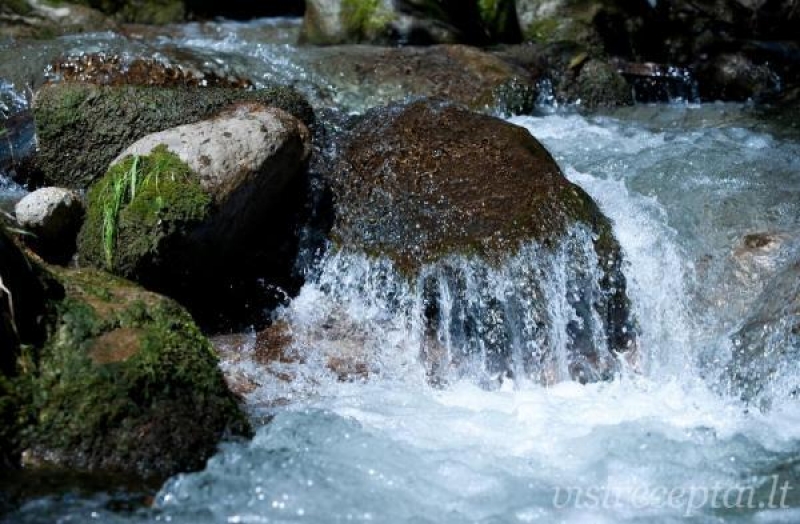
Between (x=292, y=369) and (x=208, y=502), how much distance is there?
1541 millimetres

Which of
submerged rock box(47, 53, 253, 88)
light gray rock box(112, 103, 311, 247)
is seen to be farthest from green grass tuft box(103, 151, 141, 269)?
submerged rock box(47, 53, 253, 88)

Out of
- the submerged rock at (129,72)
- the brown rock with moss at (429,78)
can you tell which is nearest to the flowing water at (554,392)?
the brown rock with moss at (429,78)

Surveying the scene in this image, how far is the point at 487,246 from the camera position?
5.41 m

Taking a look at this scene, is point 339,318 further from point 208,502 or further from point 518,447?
point 208,502

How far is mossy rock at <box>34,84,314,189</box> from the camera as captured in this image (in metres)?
5.89

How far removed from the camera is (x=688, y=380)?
5.11m

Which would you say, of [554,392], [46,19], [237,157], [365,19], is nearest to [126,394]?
[237,157]

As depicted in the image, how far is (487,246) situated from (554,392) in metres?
0.90

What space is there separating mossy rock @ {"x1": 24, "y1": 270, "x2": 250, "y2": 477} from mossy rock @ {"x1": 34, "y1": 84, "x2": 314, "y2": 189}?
193 cm

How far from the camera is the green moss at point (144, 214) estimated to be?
5.04 metres

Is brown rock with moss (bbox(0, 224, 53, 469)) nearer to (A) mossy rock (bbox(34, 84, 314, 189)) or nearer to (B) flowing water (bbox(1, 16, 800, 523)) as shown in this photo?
(B) flowing water (bbox(1, 16, 800, 523))

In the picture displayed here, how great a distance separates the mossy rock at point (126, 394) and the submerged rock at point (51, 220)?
48.8 inches

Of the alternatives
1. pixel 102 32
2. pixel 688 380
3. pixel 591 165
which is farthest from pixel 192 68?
pixel 688 380

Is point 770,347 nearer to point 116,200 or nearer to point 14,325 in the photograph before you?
point 116,200
